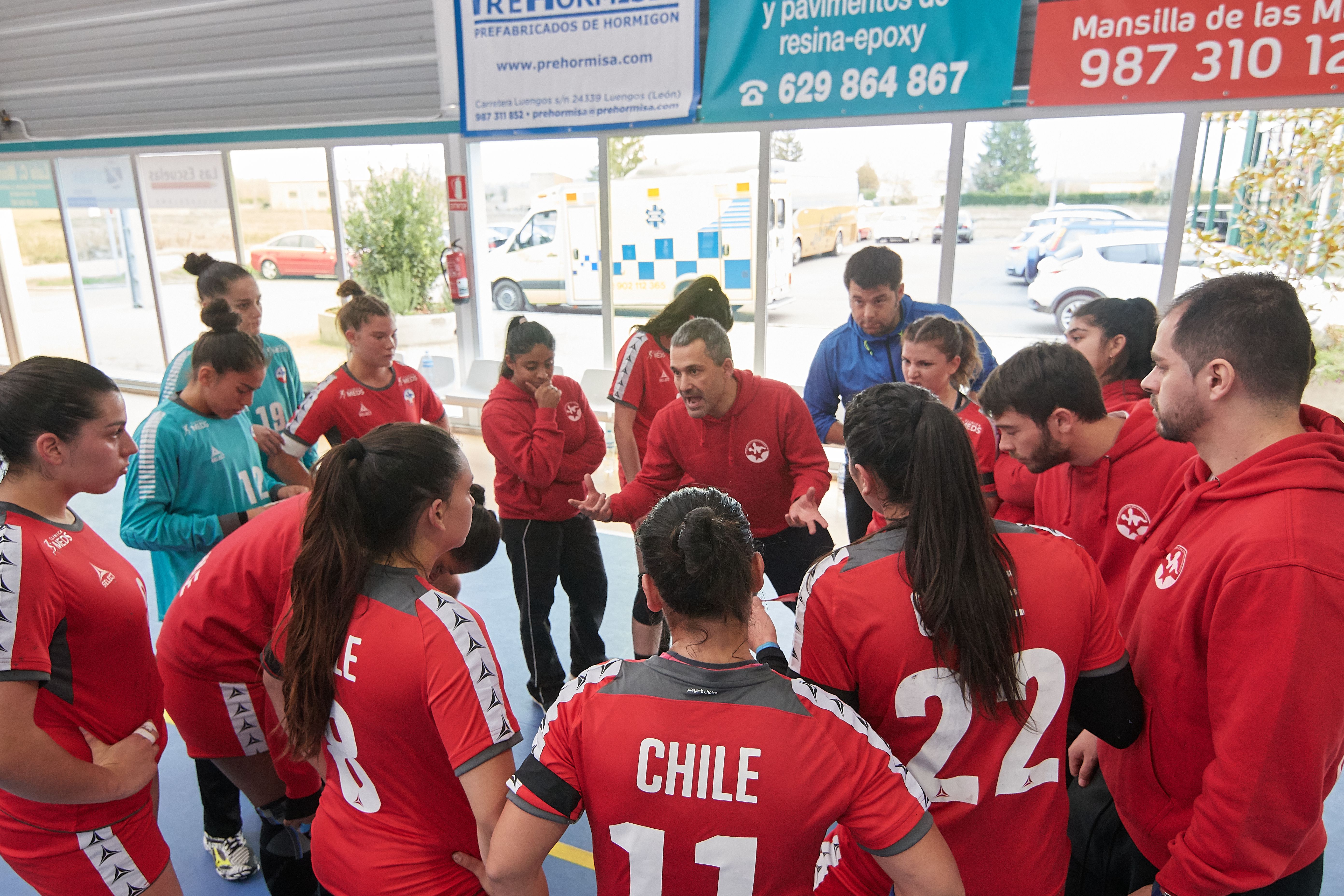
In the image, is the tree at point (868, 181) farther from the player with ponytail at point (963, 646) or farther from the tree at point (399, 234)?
the player with ponytail at point (963, 646)

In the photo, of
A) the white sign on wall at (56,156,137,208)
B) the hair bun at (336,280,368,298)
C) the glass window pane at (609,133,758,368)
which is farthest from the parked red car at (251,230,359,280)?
the hair bun at (336,280,368,298)

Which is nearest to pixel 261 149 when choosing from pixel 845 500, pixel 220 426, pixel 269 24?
pixel 269 24

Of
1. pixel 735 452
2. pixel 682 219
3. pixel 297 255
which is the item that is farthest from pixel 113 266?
pixel 735 452

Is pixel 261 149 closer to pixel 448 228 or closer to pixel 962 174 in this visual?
pixel 448 228

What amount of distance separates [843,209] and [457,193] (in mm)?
3548

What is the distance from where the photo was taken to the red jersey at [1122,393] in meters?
2.81

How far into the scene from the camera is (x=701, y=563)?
1.32 metres

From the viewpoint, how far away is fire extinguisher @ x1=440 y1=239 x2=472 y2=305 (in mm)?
7719

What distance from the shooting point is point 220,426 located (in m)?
2.91

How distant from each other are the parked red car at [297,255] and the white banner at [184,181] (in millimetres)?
676

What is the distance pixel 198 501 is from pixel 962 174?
527cm

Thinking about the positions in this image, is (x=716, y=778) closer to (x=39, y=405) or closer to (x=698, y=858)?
(x=698, y=858)

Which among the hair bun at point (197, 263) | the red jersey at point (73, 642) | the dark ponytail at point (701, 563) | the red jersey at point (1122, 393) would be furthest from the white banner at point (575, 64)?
the dark ponytail at point (701, 563)

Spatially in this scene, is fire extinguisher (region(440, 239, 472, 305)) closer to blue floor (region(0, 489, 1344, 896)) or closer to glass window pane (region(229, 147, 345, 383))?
glass window pane (region(229, 147, 345, 383))
